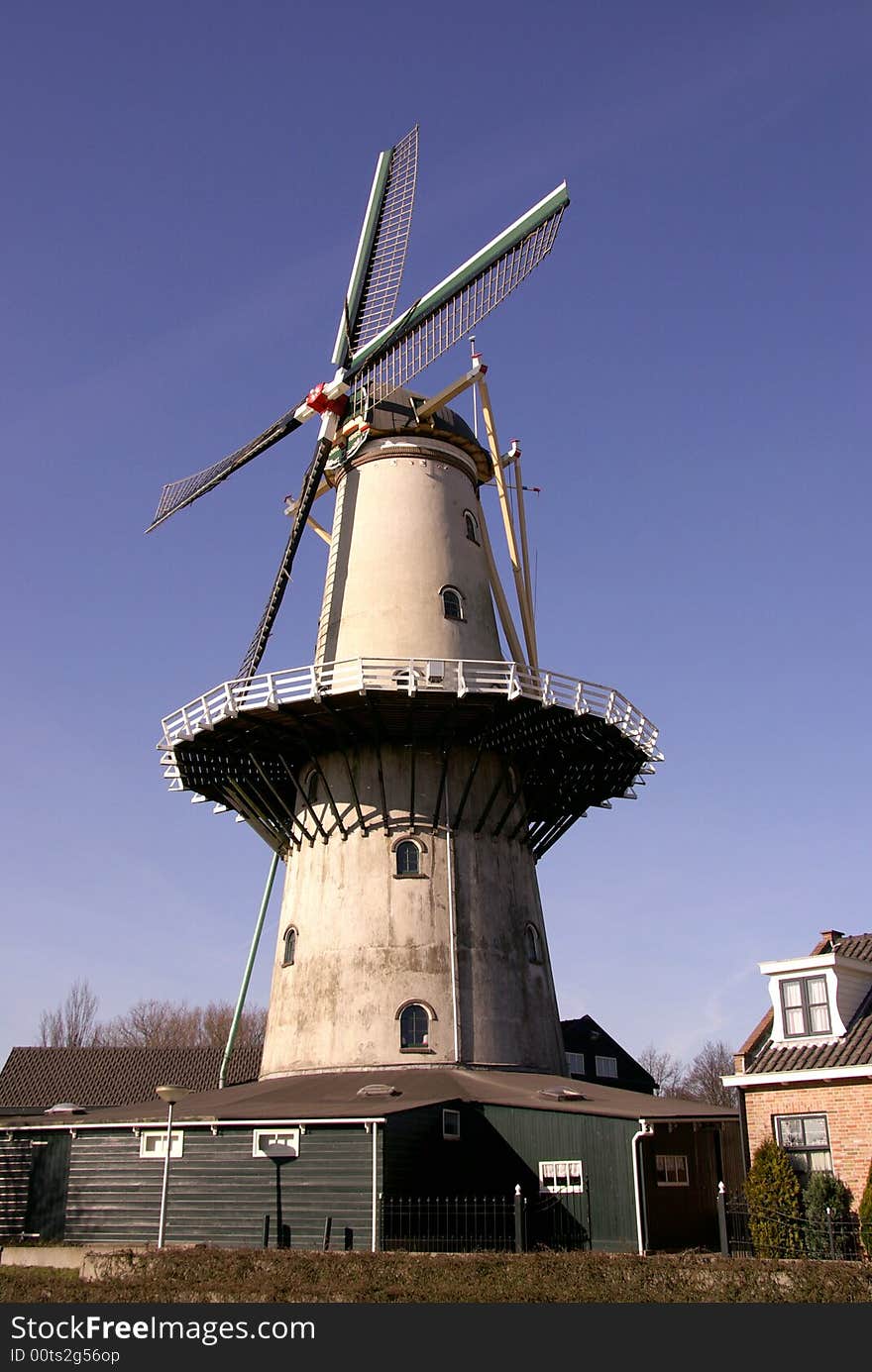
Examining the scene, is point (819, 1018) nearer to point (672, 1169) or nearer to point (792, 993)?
point (792, 993)

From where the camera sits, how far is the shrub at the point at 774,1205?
20.0m

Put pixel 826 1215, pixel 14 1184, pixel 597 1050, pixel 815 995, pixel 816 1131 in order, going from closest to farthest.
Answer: pixel 826 1215 → pixel 816 1131 → pixel 815 995 → pixel 14 1184 → pixel 597 1050

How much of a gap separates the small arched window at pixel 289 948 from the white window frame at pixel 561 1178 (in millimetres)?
8136

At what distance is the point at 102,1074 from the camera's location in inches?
1932

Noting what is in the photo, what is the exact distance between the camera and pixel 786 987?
74.9 ft

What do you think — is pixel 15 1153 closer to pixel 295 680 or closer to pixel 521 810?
pixel 295 680

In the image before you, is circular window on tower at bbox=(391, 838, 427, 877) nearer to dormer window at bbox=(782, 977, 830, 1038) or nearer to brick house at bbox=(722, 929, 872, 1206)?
brick house at bbox=(722, 929, 872, 1206)

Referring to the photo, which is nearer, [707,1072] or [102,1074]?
[102,1074]

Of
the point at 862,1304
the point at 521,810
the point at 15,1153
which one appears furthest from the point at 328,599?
the point at 862,1304

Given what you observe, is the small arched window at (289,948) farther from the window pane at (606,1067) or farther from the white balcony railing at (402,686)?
the window pane at (606,1067)

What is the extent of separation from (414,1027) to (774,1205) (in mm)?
8345

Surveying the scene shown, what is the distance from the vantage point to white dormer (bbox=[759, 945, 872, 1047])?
22.0 meters

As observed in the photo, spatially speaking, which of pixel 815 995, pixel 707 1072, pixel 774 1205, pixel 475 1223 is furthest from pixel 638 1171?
pixel 707 1072

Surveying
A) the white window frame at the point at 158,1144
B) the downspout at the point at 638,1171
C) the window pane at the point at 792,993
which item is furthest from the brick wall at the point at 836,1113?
the white window frame at the point at 158,1144
